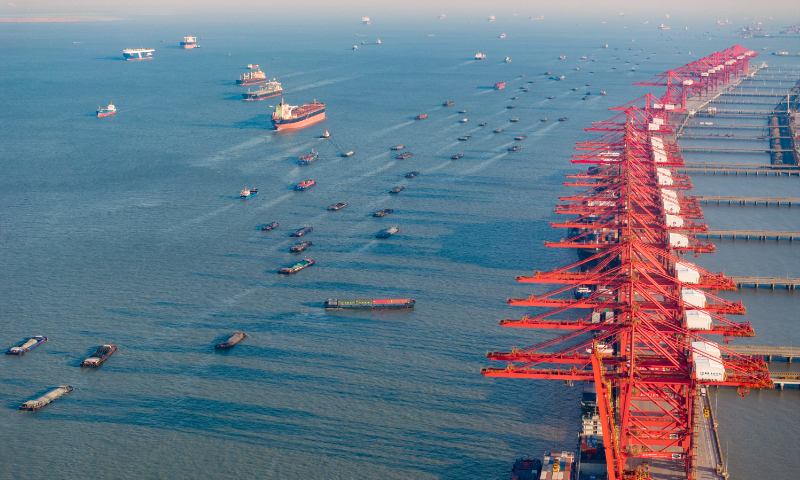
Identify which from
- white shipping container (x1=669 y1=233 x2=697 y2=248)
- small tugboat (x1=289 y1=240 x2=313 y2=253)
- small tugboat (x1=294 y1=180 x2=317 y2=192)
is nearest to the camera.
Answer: white shipping container (x1=669 y1=233 x2=697 y2=248)

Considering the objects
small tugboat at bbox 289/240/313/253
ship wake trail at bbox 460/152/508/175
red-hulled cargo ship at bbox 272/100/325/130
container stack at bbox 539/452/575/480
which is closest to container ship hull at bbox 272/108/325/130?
red-hulled cargo ship at bbox 272/100/325/130

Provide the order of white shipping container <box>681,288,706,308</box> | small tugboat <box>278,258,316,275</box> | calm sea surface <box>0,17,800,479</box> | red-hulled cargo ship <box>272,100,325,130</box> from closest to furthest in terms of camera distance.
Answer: calm sea surface <box>0,17,800,479</box>
white shipping container <box>681,288,706,308</box>
small tugboat <box>278,258,316,275</box>
red-hulled cargo ship <box>272,100,325,130</box>

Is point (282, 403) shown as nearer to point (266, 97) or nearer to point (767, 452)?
point (767, 452)

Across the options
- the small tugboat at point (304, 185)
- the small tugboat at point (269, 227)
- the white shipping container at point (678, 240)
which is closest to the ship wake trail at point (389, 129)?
the small tugboat at point (304, 185)

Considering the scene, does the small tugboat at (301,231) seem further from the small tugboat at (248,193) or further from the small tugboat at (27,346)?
the small tugboat at (27,346)

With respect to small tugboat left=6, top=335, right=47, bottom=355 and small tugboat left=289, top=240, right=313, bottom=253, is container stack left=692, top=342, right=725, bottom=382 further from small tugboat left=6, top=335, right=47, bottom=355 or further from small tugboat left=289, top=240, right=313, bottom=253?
small tugboat left=6, top=335, right=47, bottom=355

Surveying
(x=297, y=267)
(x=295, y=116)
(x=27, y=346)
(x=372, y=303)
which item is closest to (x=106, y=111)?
(x=295, y=116)

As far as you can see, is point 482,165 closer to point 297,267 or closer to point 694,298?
point 297,267
